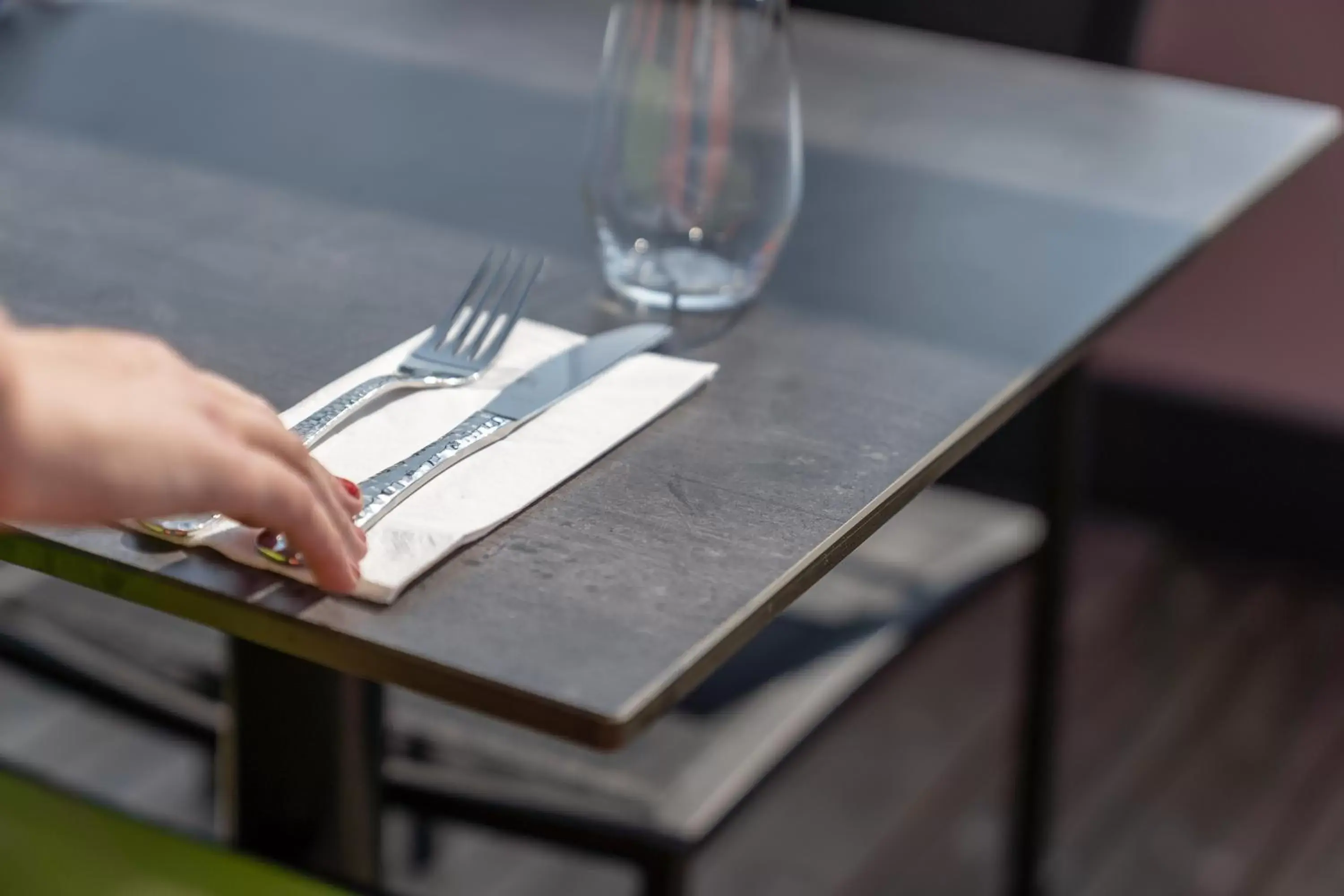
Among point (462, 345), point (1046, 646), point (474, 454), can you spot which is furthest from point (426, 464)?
point (1046, 646)

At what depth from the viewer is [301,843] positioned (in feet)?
3.13

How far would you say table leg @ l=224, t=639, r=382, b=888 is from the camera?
92 centimetres

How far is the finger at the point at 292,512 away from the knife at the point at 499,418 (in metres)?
0.01

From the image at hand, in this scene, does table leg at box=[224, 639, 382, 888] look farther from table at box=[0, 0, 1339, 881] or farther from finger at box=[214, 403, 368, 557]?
finger at box=[214, 403, 368, 557]

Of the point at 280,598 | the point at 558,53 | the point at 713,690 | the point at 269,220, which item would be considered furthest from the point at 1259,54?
the point at 280,598

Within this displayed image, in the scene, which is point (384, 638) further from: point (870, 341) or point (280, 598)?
point (870, 341)

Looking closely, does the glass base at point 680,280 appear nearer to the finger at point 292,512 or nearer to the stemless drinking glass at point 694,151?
the stemless drinking glass at point 694,151

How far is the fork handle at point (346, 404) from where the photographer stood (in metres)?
0.77

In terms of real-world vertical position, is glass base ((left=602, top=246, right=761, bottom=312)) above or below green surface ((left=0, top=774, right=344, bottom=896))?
above

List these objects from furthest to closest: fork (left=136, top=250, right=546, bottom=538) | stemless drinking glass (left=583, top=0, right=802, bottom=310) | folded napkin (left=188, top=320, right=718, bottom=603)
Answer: stemless drinking glass (left=583, top=0, right=802, bottom=310) → fork (left=136, top=250, right=546, bottom=538) → folded napkin (left=188, top=320, right=718, bottom=603)

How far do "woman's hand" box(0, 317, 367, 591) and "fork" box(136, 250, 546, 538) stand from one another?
102 mm

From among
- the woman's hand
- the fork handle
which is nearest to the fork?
the fork handle

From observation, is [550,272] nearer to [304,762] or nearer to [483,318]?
[483,318]

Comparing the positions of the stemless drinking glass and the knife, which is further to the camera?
the stemless drinking glass
